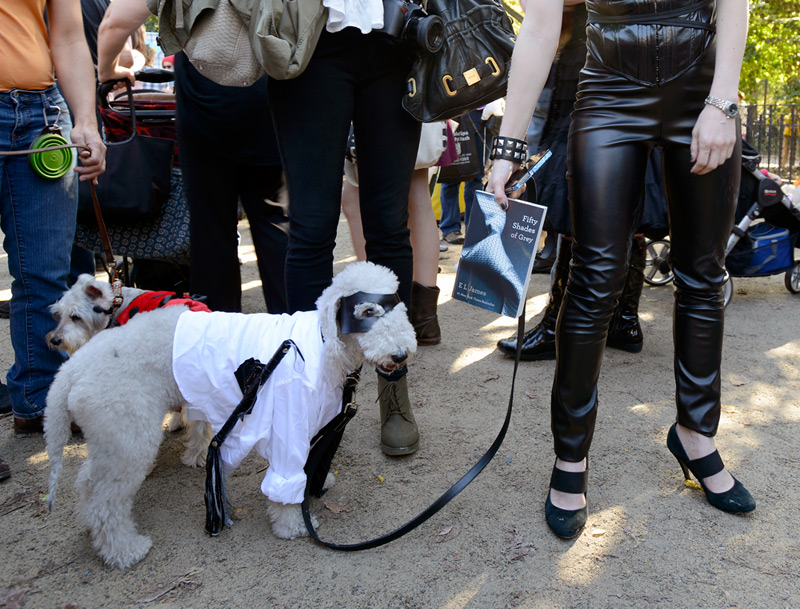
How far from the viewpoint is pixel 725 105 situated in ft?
6.79

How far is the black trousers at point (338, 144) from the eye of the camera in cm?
253

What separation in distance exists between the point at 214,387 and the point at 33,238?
1342mm

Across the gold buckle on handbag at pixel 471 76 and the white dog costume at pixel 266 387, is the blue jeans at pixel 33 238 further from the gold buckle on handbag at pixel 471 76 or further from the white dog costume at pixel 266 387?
the gold buckle on handbag at pixel 471 76

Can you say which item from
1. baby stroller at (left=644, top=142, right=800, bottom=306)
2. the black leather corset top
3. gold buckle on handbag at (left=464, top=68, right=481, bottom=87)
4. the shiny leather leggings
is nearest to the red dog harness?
gold buckle on handbag at (left=464, top=68, right=481, bottom=87)

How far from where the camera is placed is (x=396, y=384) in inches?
116

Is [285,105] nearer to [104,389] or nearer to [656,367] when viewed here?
[104,389]

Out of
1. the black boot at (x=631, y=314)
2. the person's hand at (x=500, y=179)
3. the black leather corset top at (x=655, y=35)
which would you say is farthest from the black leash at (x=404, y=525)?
the black boot at (x=631, y=314)

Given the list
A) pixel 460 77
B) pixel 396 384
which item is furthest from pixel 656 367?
pixel 460 77

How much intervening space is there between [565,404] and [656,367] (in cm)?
173

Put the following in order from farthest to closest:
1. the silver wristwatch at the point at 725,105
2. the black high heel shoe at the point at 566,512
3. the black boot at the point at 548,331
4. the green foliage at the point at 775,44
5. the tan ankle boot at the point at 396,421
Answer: the green foliage at the point at 775,44, the black boot at the point at 548,331, the tan ankle boot at the point at 396,421, the black high heel shoe at the point at 566,512, the silver wristwatch at the point at 725,105

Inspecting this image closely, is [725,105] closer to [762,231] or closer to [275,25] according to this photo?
[275,25]

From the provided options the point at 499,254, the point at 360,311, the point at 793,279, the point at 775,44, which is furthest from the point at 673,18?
the point at 775,44

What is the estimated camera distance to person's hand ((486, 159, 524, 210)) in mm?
2203

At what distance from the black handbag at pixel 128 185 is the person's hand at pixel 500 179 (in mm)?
2339
